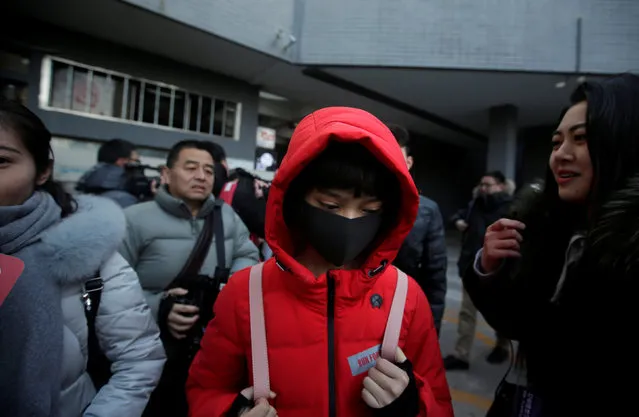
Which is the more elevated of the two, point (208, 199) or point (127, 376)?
point (208, 199)

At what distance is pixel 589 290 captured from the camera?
2.83 feet

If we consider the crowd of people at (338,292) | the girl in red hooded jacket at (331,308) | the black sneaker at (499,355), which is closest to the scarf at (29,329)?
the crowd of people at (338,292)

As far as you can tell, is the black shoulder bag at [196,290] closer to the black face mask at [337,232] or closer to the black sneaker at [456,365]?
the black face mask at [337,232]

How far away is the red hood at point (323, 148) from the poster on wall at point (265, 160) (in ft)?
23.9

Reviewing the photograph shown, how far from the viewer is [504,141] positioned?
9.38 m

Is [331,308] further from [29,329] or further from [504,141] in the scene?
[504,141]

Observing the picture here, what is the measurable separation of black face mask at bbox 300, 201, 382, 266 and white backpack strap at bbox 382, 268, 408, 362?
19 centimetres

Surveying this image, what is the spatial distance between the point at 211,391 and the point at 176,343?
64 centimetres

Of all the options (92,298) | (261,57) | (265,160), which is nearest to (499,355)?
(92,298)

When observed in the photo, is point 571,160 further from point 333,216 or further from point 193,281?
point 193,281

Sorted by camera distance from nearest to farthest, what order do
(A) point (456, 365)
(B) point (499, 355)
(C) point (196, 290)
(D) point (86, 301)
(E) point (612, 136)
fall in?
1. (E) point (612, 136)
2. (D) point (86, 301)
3. (C) point (196, 290)
4. (A) point (456, 365)
5. (B) point (499, 355)

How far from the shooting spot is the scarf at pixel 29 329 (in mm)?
914

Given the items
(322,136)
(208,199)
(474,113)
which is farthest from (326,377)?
(474,113)

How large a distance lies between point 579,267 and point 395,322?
20.0 inches
